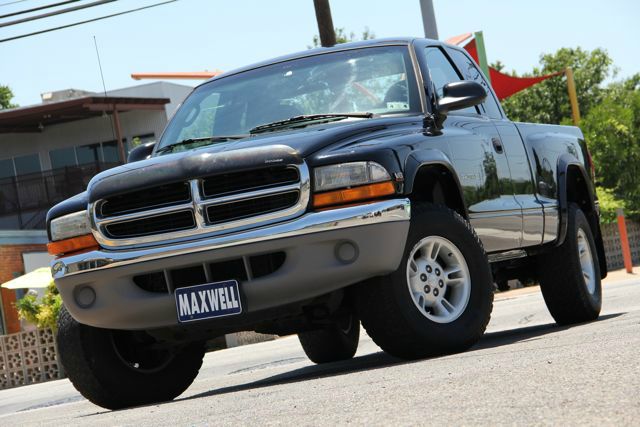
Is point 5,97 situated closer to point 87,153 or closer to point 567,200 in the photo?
point 87,153

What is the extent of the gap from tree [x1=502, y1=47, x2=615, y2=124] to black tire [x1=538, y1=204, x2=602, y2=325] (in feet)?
170

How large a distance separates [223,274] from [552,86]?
57265mm

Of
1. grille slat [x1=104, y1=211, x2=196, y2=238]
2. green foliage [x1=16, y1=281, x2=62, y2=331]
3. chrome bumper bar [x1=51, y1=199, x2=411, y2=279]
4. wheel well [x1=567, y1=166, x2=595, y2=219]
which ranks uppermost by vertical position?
grille slat [x1=104, y1=211, x2=196, y2=238]

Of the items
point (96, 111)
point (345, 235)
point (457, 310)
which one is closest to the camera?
point (345, 235)

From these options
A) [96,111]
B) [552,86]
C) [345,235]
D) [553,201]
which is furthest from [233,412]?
[552,86]

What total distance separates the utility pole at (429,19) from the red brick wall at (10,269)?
13.8 metres

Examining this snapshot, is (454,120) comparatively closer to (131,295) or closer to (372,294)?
(372,294)

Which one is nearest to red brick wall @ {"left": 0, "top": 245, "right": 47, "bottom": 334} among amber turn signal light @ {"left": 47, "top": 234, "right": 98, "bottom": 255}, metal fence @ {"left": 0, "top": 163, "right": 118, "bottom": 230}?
metal fence @ {"left": 0, "top": 163, "right": 118, "bottom": 230}

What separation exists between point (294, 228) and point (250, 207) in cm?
30

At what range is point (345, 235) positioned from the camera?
21.1ft

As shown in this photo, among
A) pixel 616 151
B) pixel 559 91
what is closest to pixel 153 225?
pixel 616 151

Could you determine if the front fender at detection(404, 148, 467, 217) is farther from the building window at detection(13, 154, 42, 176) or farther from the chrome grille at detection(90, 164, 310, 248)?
the building window at detection(13, 154, 42, 176)

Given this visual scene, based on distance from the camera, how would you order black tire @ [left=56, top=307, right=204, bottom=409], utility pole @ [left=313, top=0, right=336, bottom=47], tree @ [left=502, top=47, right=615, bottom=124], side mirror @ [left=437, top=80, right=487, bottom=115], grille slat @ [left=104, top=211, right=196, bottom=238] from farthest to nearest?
tree @ [left=502, top=47, right=615, bottom=124]
utility pole @ [left=313, top=0, right=336, bottom=47]
side mirror @ [left=437, top=80, right=487, bottom=115]
black tire @ [left=56, top=307, right=204, bottom=409]
grille slat @ [left=104, top=211, right=196, bottom=238]

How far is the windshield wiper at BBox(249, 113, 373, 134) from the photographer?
7406 mm
